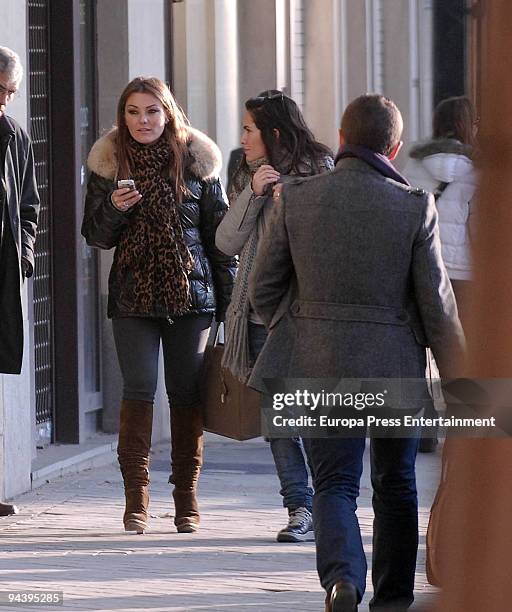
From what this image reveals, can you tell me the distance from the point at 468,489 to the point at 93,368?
7650 mm

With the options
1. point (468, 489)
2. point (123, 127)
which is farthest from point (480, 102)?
point (123, 127)

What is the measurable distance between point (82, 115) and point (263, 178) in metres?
3.26

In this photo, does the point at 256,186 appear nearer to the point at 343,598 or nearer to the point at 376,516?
the point at 376,516

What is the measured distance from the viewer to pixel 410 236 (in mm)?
3910

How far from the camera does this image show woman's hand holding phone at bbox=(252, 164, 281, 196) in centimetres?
534

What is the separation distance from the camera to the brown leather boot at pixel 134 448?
5.74m

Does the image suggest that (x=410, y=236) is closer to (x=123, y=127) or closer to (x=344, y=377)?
(x=344, y=377)

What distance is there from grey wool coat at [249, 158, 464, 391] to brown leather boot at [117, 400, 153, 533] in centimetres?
178

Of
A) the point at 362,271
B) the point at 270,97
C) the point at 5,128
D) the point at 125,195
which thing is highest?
the point at 270,97

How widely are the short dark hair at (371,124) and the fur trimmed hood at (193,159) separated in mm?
1746

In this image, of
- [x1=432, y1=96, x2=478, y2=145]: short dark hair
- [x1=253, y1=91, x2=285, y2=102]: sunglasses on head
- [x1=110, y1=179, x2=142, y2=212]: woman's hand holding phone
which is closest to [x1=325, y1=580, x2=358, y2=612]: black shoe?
[x1=432, y1=96, x2=478, y2=145]: short dark hair

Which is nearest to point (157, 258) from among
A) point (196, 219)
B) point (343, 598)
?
point (196, 219)

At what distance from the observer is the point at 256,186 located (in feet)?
17.6
